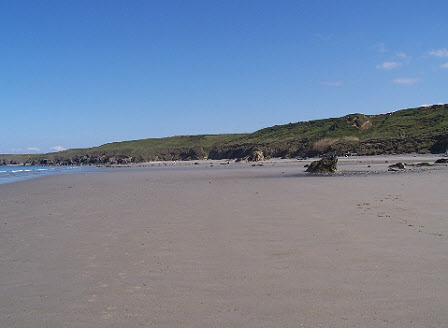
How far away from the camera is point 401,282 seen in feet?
14.3

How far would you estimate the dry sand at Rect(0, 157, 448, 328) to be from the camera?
3748 mm

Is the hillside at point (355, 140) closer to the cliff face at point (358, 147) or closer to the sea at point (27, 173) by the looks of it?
the cliff face at point (358, 147)

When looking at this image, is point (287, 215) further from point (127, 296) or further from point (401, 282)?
point (127, 296)

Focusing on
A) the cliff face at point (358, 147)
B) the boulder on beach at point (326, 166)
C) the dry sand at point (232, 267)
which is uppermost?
the cliff face at point (358, 147)

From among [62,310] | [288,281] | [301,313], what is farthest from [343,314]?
[62,310]

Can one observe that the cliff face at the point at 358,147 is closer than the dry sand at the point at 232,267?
No

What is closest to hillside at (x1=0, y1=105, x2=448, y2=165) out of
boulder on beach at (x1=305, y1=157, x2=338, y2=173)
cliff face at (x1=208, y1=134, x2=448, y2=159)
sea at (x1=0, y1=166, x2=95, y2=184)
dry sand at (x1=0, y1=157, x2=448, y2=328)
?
cliff face at (x1=208, y1=134, x2=448, y2=159)

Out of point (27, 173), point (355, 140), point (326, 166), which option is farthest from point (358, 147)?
point (27, 173)

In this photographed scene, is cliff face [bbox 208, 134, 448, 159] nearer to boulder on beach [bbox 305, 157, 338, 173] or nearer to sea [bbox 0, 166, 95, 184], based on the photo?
boulder on beach [bbox 305, 157, 338, 173]

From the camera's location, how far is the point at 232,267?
516cm

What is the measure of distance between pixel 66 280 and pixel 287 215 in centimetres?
514

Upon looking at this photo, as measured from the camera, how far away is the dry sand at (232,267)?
3.75 m

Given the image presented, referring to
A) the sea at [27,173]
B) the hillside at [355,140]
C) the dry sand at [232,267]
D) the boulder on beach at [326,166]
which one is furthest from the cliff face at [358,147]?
→ the dry sand at [232,267]

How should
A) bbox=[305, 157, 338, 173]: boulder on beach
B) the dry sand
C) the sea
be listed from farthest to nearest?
the sea
bbox=[305, 157, 338, 173]: boulder on beach
the dry sand
